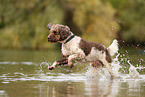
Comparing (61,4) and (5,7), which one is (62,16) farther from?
(5,7)

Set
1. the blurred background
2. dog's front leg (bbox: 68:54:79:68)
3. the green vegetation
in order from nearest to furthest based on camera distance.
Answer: dog's front leg (bbox: 68:54:79:68) → the blurred background → the green vegetation

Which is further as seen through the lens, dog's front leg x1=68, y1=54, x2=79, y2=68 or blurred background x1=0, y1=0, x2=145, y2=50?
blurred background x1=0, y1=0, x2=145, y2=50

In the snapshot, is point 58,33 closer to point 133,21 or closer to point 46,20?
point 46,20

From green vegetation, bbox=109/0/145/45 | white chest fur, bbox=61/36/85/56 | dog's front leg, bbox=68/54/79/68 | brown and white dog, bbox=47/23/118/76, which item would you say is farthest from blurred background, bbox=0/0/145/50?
dog's front leg, bbox=68/54/79/68

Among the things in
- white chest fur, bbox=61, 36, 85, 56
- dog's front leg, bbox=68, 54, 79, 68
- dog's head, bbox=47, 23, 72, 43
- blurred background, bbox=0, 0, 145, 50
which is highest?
blurred background, bbox=0, 0, 145, 50

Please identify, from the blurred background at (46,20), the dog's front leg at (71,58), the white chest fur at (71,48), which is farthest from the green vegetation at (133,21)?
the dog's front leg at (71,58)

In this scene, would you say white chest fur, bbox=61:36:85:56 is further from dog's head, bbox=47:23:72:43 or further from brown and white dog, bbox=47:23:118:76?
dog's head, bbox=47:23:72:43

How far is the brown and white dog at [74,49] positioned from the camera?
11019 millimetres

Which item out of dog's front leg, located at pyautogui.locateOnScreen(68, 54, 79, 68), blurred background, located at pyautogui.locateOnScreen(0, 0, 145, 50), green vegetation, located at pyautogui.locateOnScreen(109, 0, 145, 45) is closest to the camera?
dog's front leg, located at pyautogui.locateOnScreen(68, 54, 79, 68)

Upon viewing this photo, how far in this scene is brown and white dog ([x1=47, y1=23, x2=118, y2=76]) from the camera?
11.0m

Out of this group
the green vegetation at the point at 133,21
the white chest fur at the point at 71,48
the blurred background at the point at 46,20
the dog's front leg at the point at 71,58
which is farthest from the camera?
the green vegetation at the point at 133,21

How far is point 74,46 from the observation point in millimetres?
11227

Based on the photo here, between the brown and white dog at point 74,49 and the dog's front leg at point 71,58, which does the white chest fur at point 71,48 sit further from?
the dog's front leg at point 71,58

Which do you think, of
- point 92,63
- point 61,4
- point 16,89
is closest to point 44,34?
point 61,4
